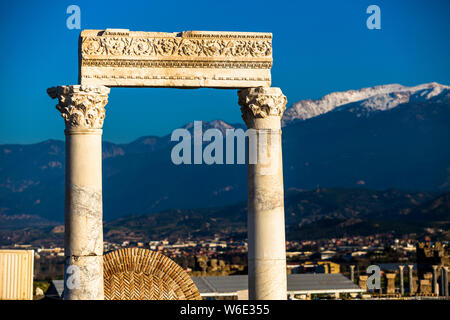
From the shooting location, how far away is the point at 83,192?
1204 inches

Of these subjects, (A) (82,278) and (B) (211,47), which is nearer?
(A) (82,278)

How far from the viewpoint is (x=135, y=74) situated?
3136cm

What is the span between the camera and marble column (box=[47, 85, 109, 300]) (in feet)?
99.6

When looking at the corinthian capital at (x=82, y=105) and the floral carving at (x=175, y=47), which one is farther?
the floral carving at (x=175, y=47)

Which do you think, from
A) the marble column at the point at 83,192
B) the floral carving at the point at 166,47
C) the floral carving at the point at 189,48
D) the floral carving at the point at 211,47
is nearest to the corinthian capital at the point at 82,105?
the marble column at the point at 83,192

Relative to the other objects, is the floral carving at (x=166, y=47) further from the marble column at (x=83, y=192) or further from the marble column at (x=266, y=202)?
the marble column at (x=266, y=202)

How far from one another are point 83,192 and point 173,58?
5493 mm

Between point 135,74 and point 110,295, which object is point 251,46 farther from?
point 110,295

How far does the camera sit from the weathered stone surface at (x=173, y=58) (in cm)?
3130

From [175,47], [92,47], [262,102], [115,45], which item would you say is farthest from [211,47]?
[92,47]

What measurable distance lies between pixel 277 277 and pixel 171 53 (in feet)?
27.8

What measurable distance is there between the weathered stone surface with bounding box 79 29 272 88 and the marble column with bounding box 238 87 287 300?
956 millimetres

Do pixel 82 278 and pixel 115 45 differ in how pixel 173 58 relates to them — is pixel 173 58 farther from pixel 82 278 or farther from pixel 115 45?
pixel 82 278

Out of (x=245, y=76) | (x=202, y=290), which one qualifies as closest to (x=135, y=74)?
(x=245, y=76)
